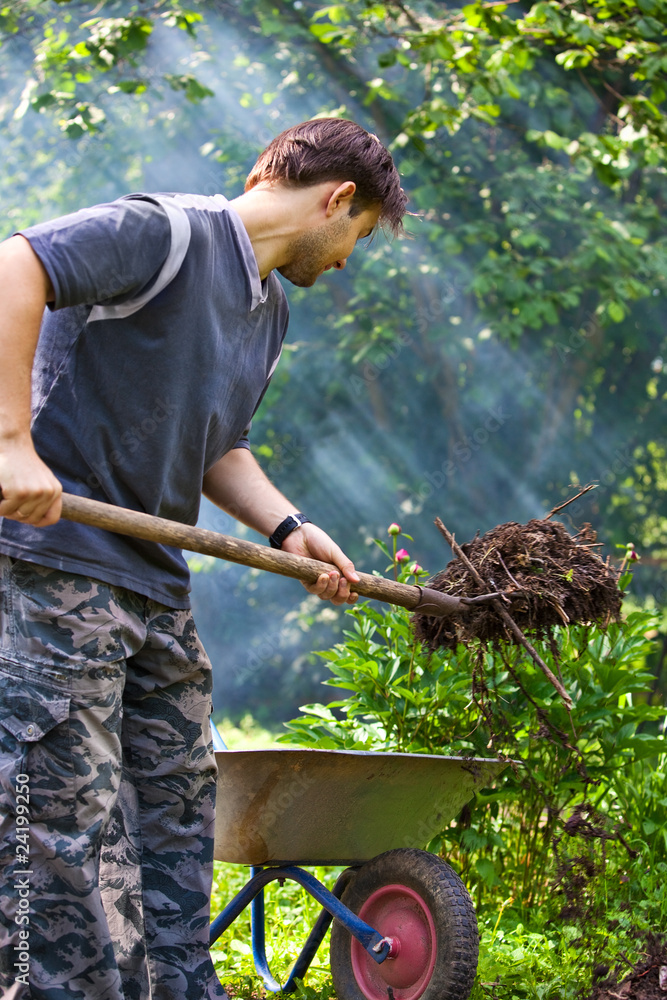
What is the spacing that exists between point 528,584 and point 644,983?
2.94 feet

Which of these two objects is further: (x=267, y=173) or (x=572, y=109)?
(x=572, y=109)

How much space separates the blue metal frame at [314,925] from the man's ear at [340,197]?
49.8 inches

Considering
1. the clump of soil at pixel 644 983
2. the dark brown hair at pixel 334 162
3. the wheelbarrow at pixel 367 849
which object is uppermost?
the dark brown hair at pixel 334 162

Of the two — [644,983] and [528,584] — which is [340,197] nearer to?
[528,584]

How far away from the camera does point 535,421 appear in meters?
8.14

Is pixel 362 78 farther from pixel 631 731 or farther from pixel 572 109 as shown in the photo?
pixel 631 731

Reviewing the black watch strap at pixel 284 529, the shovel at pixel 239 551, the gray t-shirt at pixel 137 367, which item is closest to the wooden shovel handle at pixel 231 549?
the shovel at pixel 239 551

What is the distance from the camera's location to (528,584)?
2.12 m

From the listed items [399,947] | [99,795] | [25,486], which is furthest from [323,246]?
[399,947]

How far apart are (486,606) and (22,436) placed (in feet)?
4.14

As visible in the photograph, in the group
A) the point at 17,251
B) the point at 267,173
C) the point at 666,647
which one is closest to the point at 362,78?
the point at 666,647

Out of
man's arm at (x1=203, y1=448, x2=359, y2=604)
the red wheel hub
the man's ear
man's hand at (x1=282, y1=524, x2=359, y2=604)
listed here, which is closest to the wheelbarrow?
the red wheel hub

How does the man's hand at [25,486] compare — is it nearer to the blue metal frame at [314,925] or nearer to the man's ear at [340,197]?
the man's ear at [340,197]

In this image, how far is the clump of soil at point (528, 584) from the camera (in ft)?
6.93
